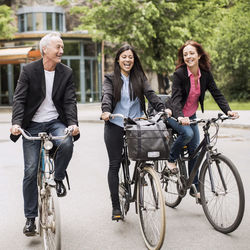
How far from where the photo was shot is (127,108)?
180 inches

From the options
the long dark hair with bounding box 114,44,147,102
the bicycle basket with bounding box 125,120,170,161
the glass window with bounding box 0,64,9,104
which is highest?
the long dark hair with bounding box 114,44,147,102

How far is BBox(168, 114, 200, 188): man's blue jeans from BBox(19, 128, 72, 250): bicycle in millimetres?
1458

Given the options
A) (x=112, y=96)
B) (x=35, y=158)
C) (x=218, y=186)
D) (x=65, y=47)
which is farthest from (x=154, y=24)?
(x=35, y=158)

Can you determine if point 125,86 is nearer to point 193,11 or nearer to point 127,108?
point 127,108

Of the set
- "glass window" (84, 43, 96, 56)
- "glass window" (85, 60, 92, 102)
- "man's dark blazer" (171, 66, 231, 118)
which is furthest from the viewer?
"glass window" (85, 60, 92, 102)

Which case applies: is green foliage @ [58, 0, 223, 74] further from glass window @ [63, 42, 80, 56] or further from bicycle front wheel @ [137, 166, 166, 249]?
bicycle front wheel @ [137, 166, 166, 249]

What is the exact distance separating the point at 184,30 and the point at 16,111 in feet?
49.9

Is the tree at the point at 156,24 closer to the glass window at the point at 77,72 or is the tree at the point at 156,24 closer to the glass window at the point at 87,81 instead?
the glass window at the point at 77,72

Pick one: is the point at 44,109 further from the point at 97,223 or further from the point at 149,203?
the point at 97,223

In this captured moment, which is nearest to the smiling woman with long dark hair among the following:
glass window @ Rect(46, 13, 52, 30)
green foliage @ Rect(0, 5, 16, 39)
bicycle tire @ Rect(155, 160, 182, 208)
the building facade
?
bicycle tire @ Rect(155, 160, 182, 208)

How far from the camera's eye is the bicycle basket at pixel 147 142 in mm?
3957

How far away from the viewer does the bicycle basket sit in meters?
3.96

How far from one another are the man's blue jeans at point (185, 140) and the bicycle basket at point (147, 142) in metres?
0.98

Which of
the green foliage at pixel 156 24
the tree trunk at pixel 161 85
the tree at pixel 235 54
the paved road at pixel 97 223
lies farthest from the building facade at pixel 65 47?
the paved road at pixel 97 223
